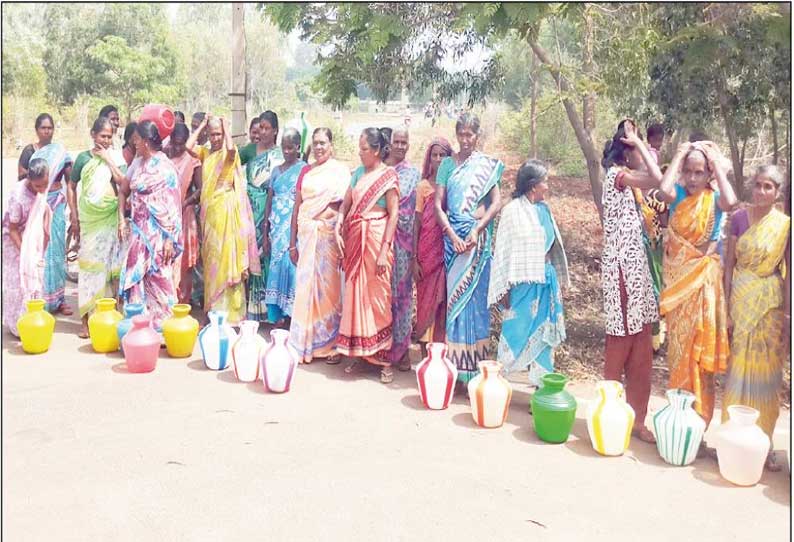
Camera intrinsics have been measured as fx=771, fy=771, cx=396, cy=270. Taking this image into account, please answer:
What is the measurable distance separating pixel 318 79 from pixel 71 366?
3480 mm

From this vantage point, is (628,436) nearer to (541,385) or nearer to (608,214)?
(541,385)

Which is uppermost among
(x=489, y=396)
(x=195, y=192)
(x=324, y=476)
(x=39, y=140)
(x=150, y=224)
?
(x=39, y=140)

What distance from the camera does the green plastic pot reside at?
4.20 metres

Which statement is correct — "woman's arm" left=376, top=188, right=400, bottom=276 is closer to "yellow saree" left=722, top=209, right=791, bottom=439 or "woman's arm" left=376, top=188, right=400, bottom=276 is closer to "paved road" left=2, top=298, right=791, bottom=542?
"paved road" left=2, top=298, right=791, bottom=542

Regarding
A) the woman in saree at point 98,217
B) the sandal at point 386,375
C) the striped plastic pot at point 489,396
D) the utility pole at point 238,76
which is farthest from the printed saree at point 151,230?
the striped plastic pot at point 489,396

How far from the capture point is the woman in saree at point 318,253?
561 centimetres

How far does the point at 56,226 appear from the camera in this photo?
21.8 ft

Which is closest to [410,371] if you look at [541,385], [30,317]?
[541,385]

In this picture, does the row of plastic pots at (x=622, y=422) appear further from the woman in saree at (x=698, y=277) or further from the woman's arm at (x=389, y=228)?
the woman's arm at (x=389, y=228)

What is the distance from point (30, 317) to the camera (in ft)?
19.0

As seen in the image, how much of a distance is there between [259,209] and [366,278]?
5.70ft

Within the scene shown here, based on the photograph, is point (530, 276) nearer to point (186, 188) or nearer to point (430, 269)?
point (430, 269)

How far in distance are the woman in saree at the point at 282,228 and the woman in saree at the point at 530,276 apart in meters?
2.11

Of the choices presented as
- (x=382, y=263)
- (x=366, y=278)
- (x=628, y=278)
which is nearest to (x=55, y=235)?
(x=366, y=278)
